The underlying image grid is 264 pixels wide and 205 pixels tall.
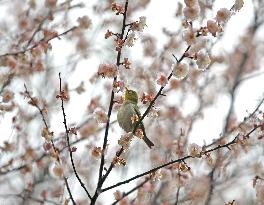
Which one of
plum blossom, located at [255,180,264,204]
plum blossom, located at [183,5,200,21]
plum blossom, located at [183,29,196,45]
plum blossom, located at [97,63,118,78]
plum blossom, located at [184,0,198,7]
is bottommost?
plum blossom, located at [255,180,264,204]

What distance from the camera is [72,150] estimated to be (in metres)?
3.13

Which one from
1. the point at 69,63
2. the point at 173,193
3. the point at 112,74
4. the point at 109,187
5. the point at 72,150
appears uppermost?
the point at 69,63

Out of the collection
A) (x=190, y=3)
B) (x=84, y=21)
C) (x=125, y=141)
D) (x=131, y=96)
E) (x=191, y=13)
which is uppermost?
(x=84, y=21)

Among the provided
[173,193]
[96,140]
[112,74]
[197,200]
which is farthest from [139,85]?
[112,74]

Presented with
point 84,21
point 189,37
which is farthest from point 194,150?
point 84,21

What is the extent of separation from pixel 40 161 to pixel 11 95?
96 cm

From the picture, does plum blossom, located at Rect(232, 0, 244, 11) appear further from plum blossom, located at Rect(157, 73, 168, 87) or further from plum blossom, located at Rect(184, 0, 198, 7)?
plum blossom, located at Rect(157, 73, 168, 87)

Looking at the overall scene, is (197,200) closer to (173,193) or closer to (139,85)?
(173,193)

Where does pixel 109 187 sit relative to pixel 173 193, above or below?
below

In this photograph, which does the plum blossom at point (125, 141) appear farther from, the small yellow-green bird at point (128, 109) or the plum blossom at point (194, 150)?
the small yellow-green bird at point (128, 109)

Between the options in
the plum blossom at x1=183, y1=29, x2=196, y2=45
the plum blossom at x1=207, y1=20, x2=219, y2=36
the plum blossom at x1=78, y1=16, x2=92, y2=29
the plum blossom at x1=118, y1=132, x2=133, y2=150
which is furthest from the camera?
the plum blossom at x1=78, y1=16, x2=92, y2=29

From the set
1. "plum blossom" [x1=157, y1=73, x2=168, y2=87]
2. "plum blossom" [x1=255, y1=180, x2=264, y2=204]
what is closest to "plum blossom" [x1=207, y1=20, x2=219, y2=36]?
"plum blossom" [x1=157, y1=73, x2=168, y2=87]

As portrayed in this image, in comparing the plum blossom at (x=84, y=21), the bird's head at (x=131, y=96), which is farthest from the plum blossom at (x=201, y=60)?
the plum blossom at (x=84, y=21)

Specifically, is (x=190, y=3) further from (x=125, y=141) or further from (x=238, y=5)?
(x=125, y=141)
